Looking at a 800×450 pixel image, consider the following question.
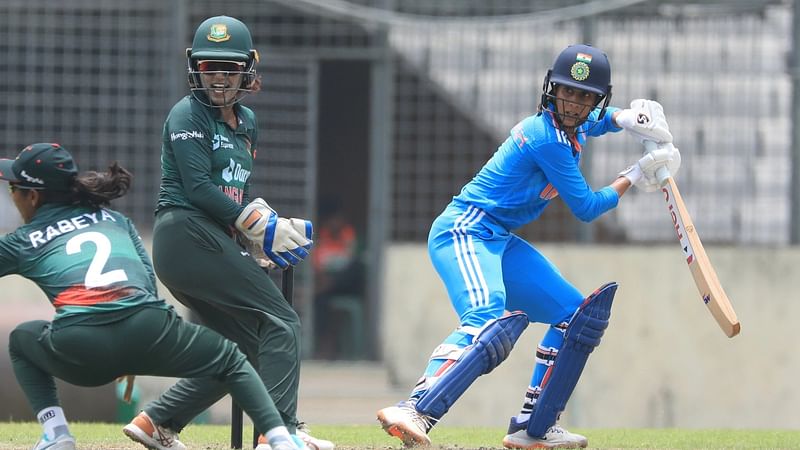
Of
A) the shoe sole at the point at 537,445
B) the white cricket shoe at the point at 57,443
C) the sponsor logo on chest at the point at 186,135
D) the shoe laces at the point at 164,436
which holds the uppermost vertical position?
the sponsor logo on chest at the point at 186,135

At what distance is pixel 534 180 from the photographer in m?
7.19

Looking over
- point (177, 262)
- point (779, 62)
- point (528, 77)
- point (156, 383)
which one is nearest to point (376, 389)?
point (156, 383)

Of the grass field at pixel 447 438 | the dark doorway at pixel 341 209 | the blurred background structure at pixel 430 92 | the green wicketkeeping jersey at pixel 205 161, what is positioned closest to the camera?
the green wicketkeeping jersey at pixel 205 161

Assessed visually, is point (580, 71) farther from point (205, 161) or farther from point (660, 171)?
point (205, 161)

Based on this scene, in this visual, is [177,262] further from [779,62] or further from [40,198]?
[779,62]

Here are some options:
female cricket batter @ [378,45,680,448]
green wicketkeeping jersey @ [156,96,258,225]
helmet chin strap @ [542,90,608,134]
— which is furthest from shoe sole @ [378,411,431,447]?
helmet chin strap @ [542,90,608,134]

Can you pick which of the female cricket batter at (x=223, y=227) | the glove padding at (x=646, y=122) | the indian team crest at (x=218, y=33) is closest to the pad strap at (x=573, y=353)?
the glove padding at (x=646, y=122)

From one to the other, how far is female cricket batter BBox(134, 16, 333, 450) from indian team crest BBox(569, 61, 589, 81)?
151cm

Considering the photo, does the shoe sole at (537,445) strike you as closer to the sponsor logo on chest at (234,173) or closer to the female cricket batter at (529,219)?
the female cricket batter at (529,219)

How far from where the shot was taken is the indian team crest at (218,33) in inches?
256

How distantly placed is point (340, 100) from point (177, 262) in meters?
11.1

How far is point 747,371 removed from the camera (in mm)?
12375

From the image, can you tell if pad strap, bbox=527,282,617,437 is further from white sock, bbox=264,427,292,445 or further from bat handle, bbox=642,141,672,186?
white sock, bbox=264,427,292,445

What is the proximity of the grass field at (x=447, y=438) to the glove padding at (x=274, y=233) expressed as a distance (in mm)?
1097
